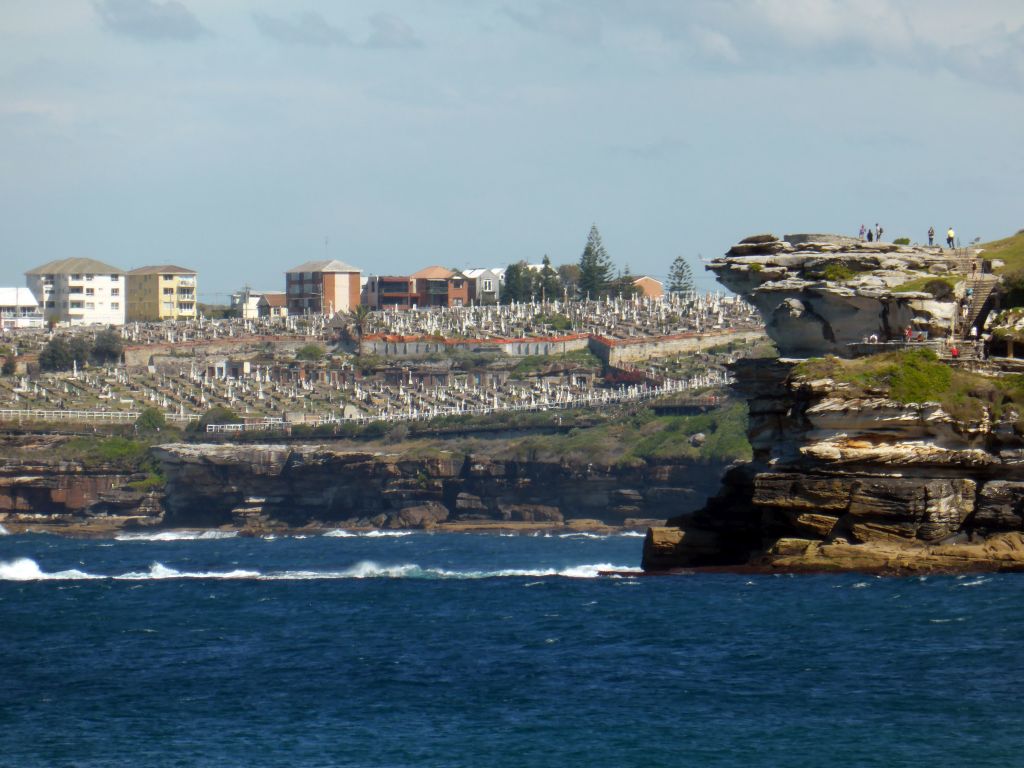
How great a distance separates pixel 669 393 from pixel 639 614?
3880 inches

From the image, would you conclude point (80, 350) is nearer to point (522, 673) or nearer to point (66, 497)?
point (66, 497)

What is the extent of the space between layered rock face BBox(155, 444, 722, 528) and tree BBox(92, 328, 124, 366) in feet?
157

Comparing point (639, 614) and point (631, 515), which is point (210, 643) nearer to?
point (639, 614)

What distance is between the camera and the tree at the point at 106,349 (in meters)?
184

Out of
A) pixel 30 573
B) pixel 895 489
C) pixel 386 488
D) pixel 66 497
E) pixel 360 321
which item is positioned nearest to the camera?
pixel 895 489

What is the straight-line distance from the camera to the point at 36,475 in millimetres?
138125

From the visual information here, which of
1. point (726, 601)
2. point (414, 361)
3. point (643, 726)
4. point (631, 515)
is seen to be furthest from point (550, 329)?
point (643, 726)

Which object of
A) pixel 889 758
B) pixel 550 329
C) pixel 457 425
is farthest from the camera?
pixel 550 329

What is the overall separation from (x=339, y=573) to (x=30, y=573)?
1446 centimetres

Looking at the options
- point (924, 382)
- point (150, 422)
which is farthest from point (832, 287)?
point (150, 422)

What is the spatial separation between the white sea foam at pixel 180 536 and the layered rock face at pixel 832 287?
5506cm

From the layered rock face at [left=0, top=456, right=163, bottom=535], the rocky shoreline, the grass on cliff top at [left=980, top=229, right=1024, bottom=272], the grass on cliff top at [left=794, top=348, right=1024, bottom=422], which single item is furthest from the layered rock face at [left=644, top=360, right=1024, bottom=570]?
the layered rock face at [left=0, top=456, right=163, bottom=535]

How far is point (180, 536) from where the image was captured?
129 m

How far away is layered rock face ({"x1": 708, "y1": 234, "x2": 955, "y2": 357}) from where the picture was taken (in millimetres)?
70812
